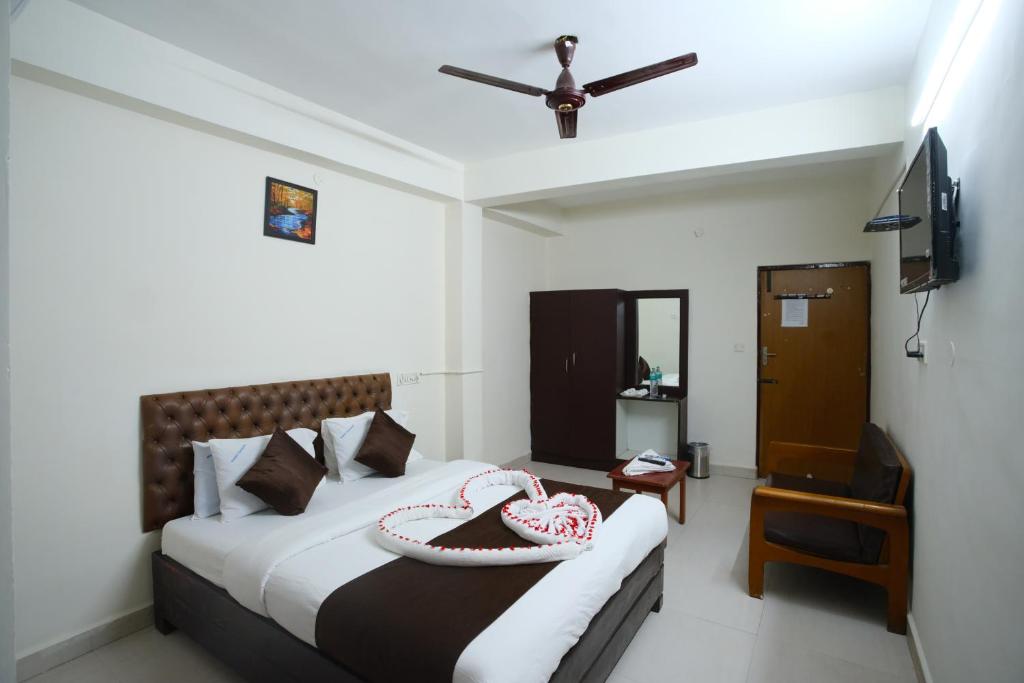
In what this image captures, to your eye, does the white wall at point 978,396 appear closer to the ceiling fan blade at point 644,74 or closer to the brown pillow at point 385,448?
the ceiling fan blade at point 644,74

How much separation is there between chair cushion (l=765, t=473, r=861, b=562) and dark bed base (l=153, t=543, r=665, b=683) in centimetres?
72

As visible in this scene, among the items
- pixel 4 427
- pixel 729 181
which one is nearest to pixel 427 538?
pixel 4 427

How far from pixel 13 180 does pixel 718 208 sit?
5147 mm

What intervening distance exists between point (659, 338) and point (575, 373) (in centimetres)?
98

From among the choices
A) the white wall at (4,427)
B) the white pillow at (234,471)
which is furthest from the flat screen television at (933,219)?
the white pillow at (234,471)

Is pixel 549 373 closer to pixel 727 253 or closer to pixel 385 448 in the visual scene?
pixel 727 253

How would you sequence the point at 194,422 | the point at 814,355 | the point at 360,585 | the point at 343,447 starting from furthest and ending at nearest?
the point at 814,355, the point at 343,447, the point at 194,422, the point at 360,585

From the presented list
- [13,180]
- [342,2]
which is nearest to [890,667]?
[342,2]

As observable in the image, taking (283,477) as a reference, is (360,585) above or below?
below

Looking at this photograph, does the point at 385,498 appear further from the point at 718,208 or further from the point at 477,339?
the point at 718,208

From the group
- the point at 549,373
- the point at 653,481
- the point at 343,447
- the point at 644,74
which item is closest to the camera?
the point at 644,74

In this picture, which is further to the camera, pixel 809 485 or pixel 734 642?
pixel 809 485

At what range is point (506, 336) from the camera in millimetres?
5301

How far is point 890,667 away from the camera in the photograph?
2.20m
